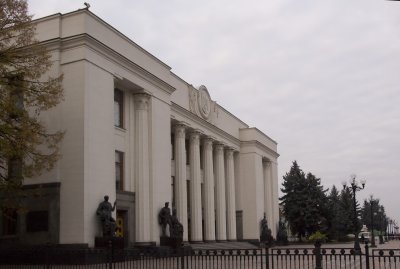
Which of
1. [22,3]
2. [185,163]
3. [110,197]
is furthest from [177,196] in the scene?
[22,3]

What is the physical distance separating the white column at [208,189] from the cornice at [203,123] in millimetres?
1218

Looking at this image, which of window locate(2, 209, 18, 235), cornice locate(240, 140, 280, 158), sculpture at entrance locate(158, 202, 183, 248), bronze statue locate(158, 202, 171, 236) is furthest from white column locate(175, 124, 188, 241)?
cornice locate(240, 140, 280, 158)

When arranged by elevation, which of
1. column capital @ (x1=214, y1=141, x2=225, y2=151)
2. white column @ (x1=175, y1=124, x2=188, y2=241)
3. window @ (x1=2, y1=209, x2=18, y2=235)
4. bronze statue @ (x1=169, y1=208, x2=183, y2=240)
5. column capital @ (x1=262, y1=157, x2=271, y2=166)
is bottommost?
bronze statue @ (x1=169, y1=208, x2=183, y2=240)

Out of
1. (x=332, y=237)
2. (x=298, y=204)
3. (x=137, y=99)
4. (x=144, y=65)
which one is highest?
(x=144, y=65)

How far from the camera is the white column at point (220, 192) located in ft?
149

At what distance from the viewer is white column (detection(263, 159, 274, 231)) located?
186ft

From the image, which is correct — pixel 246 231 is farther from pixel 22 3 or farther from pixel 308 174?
pixel 22 3

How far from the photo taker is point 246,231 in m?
51.1

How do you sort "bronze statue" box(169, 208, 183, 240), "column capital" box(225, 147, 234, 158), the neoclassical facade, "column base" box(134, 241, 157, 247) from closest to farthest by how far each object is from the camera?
the neoclassical facade → "column base" box(134, 241, 157, 247) → "bronze statue" box(169, 208, 183, 240) → "column capital" box(225, 147, 234, 158)

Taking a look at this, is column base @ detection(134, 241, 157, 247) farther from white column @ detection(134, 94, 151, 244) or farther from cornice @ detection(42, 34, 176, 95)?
cornice @ detection(42, 34, 176, 95)

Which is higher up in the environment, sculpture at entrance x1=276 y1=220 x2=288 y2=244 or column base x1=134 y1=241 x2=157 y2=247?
column base x1=134 y1=241 x2=157 y2=247

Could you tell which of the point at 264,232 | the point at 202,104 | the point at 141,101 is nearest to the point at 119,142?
the point at 141,101

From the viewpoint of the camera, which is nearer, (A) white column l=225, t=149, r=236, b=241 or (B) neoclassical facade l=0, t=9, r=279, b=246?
(B) neoclassical facade l=0, t=9, r=279, b=246

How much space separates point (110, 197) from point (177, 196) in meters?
12.5
